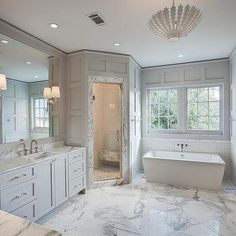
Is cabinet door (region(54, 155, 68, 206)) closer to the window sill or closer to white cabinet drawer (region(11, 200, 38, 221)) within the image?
white cabinet drawer (region(11, 200, 38, 221))

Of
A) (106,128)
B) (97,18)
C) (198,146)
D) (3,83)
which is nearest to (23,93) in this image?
(3,83)

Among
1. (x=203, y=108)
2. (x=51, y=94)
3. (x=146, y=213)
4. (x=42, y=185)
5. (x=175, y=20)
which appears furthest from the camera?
(x=203, y=108)

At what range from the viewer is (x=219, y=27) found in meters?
2.71

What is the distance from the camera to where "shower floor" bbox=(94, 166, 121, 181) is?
4.11m

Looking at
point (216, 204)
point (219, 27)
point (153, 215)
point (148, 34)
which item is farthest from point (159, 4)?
point (216, 204)

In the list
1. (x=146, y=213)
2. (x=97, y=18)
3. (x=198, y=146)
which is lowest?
(x=146, y=213)

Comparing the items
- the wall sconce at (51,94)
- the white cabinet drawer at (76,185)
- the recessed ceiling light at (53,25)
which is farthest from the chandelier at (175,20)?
the white cabinet drawer at (76,185)

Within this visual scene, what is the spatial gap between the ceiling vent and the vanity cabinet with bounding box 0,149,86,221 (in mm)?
1943

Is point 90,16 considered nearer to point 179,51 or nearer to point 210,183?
point 179,51

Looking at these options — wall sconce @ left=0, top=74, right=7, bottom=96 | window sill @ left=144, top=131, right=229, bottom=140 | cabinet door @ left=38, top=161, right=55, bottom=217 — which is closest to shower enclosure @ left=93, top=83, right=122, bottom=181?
window sill @ left=144, top=131, right=229, bottom=140

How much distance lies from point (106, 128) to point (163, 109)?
157 cm

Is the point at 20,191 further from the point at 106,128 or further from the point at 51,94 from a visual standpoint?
the point at 106,128

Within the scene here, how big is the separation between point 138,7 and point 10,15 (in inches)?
61.3

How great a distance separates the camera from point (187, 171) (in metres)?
3.77
